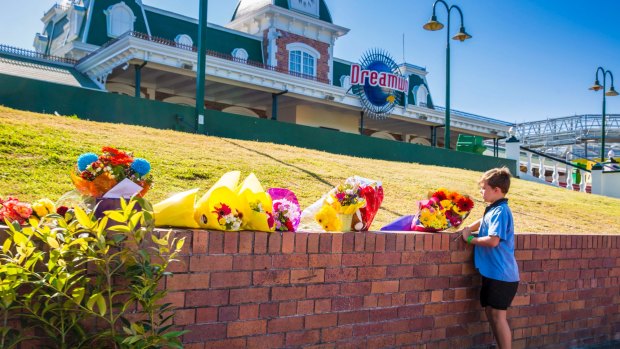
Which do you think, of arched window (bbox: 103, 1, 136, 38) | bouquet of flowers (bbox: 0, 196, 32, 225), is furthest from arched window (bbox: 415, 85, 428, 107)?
bouquet of flowers (bbox: 0, 196, 32, 225)

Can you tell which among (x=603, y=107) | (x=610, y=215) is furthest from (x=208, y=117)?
(x=603, y=107)

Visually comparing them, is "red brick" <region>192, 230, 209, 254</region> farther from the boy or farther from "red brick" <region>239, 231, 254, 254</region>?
the boy

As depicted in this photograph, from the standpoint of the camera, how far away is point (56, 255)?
2.53 m

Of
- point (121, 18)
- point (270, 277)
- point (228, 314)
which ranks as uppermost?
point (121, 18)

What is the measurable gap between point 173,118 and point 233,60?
931cm

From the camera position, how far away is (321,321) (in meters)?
3.76

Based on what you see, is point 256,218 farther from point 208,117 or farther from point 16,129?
point 208,117

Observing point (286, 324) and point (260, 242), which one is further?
point (286, 324)

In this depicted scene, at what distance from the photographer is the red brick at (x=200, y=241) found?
3.15 m

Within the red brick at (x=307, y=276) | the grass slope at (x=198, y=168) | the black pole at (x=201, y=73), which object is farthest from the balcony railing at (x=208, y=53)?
the red brick at (x=307, y=276)

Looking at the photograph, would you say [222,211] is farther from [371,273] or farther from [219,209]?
[371,273]

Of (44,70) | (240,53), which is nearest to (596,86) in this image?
(240,53)

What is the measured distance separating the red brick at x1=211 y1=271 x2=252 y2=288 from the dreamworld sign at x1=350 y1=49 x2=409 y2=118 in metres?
24.5

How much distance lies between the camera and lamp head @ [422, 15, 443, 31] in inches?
792
